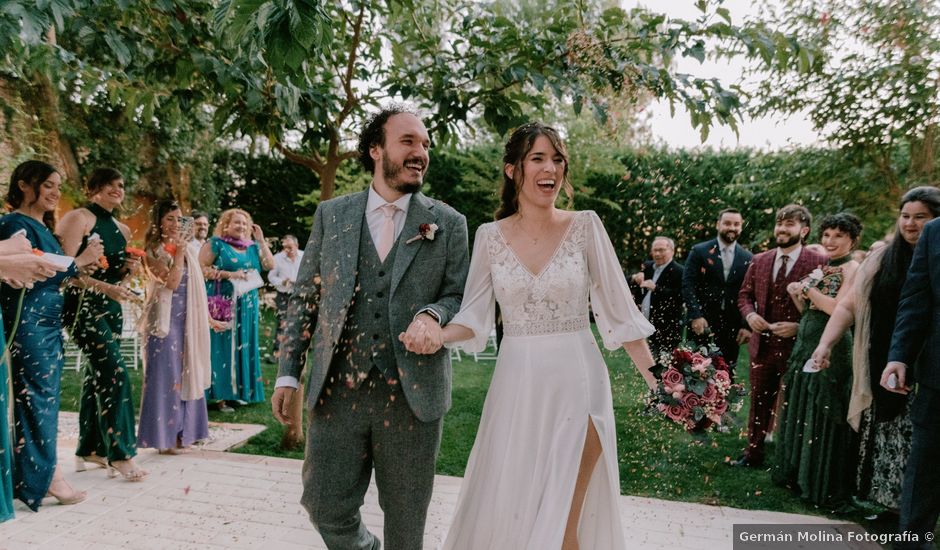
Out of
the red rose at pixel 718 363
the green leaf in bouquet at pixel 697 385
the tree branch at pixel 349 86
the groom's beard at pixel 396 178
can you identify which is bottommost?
the green leaf in bouquet at pixel 697 385

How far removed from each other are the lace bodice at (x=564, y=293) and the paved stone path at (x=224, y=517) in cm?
159

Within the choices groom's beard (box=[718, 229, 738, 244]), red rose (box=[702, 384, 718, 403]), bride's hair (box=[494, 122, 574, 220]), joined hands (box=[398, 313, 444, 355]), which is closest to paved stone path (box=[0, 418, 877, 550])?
red rose (box=[702, 384, 718, 403])

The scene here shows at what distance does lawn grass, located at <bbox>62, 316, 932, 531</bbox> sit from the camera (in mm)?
4312

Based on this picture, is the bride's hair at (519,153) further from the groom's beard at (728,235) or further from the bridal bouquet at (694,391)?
the groom's beard at (728,235)

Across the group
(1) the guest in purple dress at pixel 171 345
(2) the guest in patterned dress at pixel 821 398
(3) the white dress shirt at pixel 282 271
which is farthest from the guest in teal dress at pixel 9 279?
(3) the white dress shirt at pixel 282 271

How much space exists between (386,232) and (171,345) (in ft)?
11.0

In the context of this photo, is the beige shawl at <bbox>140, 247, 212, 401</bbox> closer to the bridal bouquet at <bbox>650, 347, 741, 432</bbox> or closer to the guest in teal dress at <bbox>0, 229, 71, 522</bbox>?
the guest in teal dress at <bbox>0, 229, 71, 522</bbox>

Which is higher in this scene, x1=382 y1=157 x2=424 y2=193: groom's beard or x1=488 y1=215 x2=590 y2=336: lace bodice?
x1=382 y1=157 x2=424 y2=193: groom's beard

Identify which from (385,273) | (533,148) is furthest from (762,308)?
(385,273)

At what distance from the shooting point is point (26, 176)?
3.69 meters

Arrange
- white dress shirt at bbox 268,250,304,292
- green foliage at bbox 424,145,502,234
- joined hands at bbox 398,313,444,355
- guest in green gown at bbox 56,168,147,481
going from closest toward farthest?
1. joined hands at bbox 398,313,444,355
2. guest in green gown at bbox 56,168,147,481
3. white dress shirt at bbox 268,250,304,292
4. green foliage at bbox 424,145,502,234

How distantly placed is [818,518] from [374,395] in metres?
3.26

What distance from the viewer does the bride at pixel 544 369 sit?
8.16ft

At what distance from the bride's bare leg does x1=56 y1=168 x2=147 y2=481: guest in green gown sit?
3.40 meters
